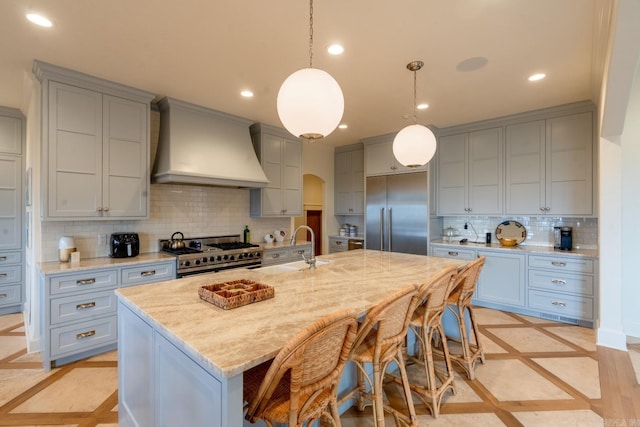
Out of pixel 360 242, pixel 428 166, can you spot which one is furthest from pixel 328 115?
pixel 360 242

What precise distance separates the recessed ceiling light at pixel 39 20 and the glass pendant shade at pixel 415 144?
270cm

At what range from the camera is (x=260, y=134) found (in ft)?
14.7

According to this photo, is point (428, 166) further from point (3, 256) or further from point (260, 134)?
point (3, 256)

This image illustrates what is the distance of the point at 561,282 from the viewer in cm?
369

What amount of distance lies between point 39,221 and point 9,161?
1.82 meters

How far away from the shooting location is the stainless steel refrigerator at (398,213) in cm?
469

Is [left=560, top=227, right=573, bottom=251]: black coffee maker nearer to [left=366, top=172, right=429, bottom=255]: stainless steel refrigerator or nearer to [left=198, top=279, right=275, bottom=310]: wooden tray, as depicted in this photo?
[left=366, top=172, right=429, bottom=255]: stainless steel refrigerator

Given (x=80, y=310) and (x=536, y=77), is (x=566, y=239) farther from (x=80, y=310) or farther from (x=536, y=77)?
(x=80, y=310)

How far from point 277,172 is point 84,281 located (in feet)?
8.89

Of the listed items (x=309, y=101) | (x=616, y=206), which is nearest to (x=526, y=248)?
(x=616, y=206)

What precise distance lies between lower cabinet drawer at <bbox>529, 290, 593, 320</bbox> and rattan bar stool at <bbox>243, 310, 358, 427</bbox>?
365cm

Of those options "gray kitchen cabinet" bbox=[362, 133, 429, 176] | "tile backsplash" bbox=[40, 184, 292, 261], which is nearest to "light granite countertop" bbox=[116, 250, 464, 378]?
"tile backsplash" bbox=[40, 184, 292, 261]

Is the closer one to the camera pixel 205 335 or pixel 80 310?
pixel 205 335

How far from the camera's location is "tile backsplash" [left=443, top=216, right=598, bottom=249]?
4016 millimetres
